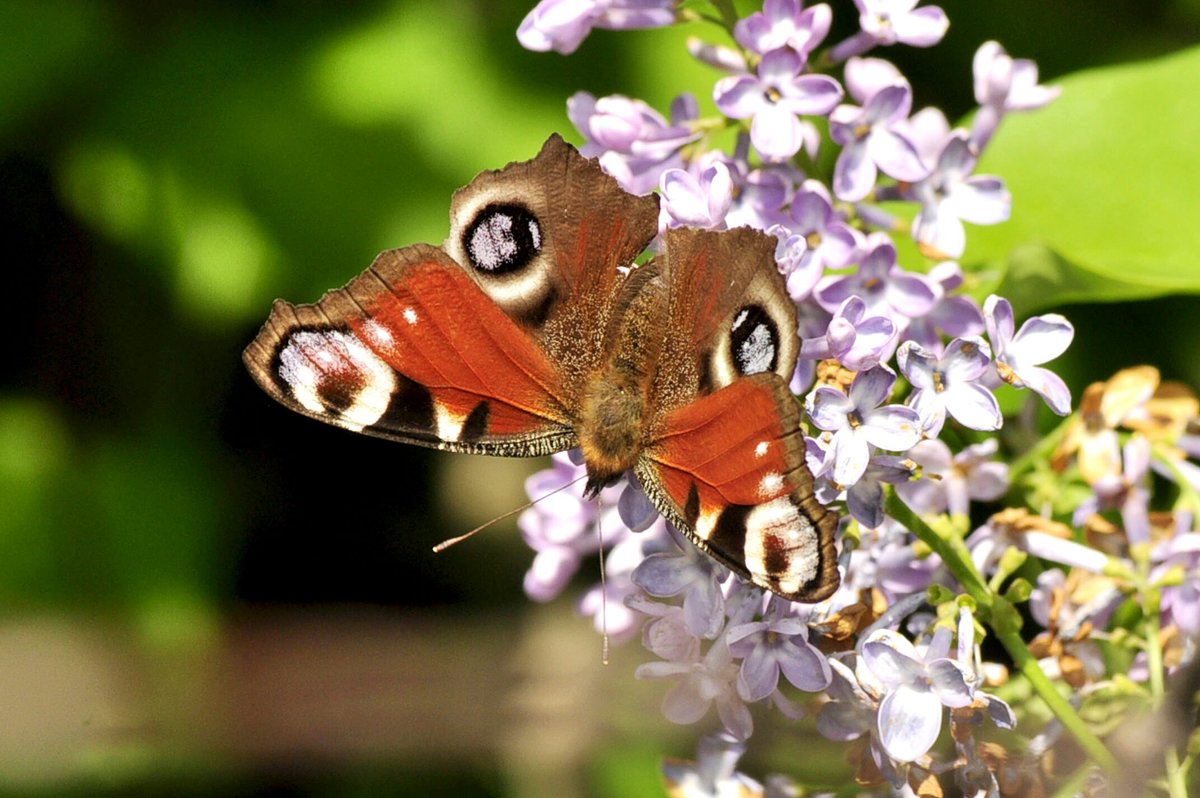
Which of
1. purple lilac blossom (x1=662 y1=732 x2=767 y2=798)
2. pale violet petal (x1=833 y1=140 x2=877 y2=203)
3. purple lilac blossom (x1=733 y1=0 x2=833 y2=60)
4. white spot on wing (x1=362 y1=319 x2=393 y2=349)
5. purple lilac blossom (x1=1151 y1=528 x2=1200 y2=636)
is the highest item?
purple lilac blossom (x1=733 y1=0 x2=833 y2=60)

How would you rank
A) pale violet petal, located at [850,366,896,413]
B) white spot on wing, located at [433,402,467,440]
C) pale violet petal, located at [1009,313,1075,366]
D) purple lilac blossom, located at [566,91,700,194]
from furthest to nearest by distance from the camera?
purple lilac blossom, located at [566,91,700,194] < white spot on wing, located at [433,402,467,440] < pale violet petal, located at [1009,313,1075,366] < pale violet petal, located at [850,366,896,413]

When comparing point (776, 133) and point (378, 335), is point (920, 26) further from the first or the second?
point (378, 335)

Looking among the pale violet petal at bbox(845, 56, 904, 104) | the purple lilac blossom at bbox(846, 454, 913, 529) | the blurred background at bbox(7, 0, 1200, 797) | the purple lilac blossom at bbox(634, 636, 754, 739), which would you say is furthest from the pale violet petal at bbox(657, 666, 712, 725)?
the blurred background at bbox(7, 0, 1200, 797)

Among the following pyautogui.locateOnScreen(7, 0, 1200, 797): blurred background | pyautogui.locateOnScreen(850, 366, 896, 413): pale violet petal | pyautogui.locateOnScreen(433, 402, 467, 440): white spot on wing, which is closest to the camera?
pyautogui.locateOnScreen(850, 366, 896, 413): pale violet petal

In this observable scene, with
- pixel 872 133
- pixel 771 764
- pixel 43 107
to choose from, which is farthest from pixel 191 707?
pixel 872 133

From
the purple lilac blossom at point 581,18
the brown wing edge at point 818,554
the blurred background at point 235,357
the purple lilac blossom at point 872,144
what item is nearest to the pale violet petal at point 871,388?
the brown wing edge at point 818,554

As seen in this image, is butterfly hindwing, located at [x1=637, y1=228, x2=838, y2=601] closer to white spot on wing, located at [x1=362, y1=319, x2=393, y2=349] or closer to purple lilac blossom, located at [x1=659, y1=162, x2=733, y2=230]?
purple lilac blossom, located at [x1=659, y1=162, x2=733, y2=230]

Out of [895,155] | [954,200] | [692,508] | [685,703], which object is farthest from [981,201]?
[685,703]

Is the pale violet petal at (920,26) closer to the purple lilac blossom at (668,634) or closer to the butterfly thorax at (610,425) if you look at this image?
the butterfly thorax at (610,425)
